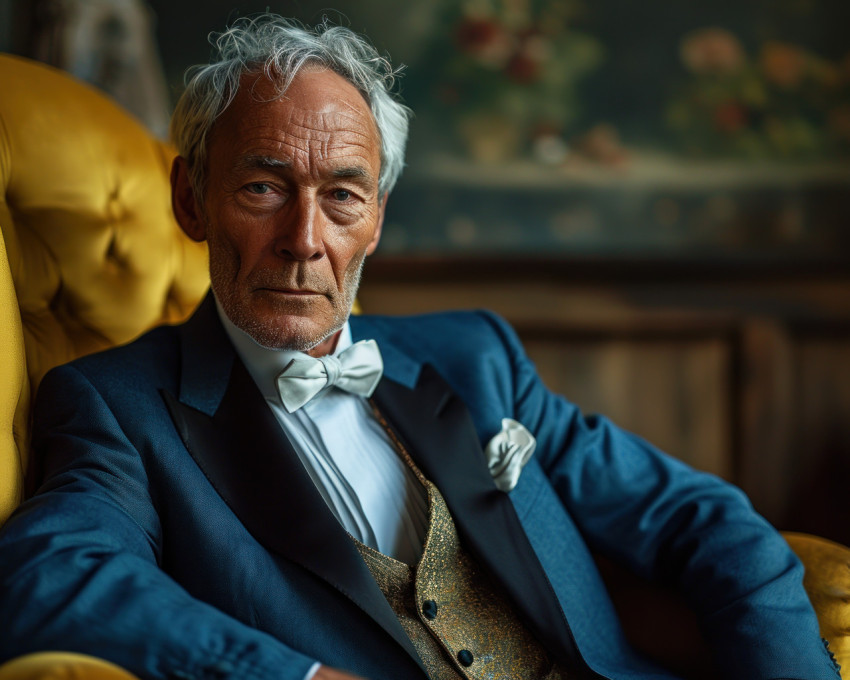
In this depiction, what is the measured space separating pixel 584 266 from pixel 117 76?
1.61 metres

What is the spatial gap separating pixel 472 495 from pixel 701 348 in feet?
5.30

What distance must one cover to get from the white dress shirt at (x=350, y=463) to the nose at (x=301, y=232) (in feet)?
0.60

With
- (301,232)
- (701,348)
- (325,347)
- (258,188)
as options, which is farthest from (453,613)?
(701,348)

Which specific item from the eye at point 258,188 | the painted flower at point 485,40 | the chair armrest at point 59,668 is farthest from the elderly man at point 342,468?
the painted flower at point 485,40

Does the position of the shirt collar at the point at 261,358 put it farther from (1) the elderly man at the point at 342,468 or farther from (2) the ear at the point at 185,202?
(2) the ear at the point at 185,202

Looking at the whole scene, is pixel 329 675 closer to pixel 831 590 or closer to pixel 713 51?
pixel 831 590

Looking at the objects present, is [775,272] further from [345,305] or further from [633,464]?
[345,305]

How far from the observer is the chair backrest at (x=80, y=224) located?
1471 mm

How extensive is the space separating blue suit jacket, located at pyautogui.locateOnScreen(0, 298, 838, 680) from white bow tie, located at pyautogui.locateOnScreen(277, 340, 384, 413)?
0.16 feet

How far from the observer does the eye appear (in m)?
1.27

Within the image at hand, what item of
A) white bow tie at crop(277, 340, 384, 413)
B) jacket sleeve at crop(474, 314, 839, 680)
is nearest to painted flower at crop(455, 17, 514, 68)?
jacket sleeve at crop(474, 314, 839, 680)

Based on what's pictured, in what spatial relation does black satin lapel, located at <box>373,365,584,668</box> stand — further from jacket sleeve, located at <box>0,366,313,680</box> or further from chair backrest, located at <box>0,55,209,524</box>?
chair backrest, located at <box>0,55,209,524</box>

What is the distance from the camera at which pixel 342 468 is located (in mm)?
1305

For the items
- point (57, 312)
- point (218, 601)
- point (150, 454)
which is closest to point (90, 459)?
point (150, 454)
